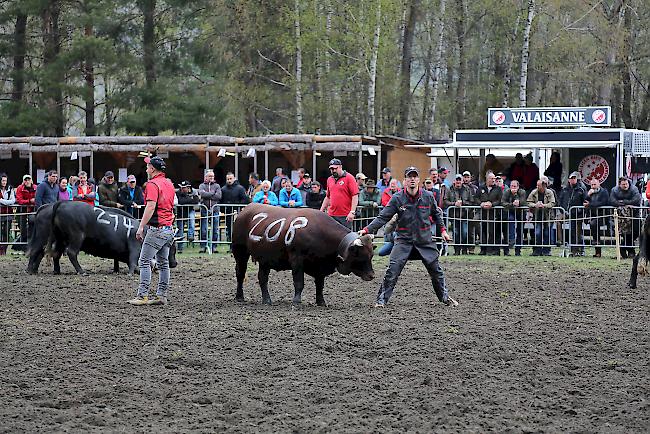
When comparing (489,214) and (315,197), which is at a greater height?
(315,197)

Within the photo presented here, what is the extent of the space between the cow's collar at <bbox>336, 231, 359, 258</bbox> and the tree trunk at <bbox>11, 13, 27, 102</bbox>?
2995cm

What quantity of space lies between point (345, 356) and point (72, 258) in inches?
360

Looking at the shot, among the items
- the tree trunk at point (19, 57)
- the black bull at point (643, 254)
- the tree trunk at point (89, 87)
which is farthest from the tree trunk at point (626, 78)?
the black bull at point (643, 254)

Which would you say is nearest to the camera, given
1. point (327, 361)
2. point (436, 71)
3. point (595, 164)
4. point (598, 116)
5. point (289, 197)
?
point (327, 361)

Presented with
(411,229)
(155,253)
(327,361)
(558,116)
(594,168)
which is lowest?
(327,361)

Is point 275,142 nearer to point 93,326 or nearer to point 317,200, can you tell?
point 317,200

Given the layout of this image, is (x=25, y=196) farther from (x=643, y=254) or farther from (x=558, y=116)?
(x=643, y=254)

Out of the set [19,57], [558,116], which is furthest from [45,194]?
[19,57]

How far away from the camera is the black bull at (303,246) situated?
13758mm

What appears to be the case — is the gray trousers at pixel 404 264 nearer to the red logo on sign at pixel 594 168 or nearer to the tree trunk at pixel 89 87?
the red logo on sign at pixel 594 168

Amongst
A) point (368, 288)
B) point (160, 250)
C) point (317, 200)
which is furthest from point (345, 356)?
point (317, 200)

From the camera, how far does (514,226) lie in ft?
74.7

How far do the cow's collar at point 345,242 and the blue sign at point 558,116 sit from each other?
14.7 meters

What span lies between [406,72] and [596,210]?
78.6ft
